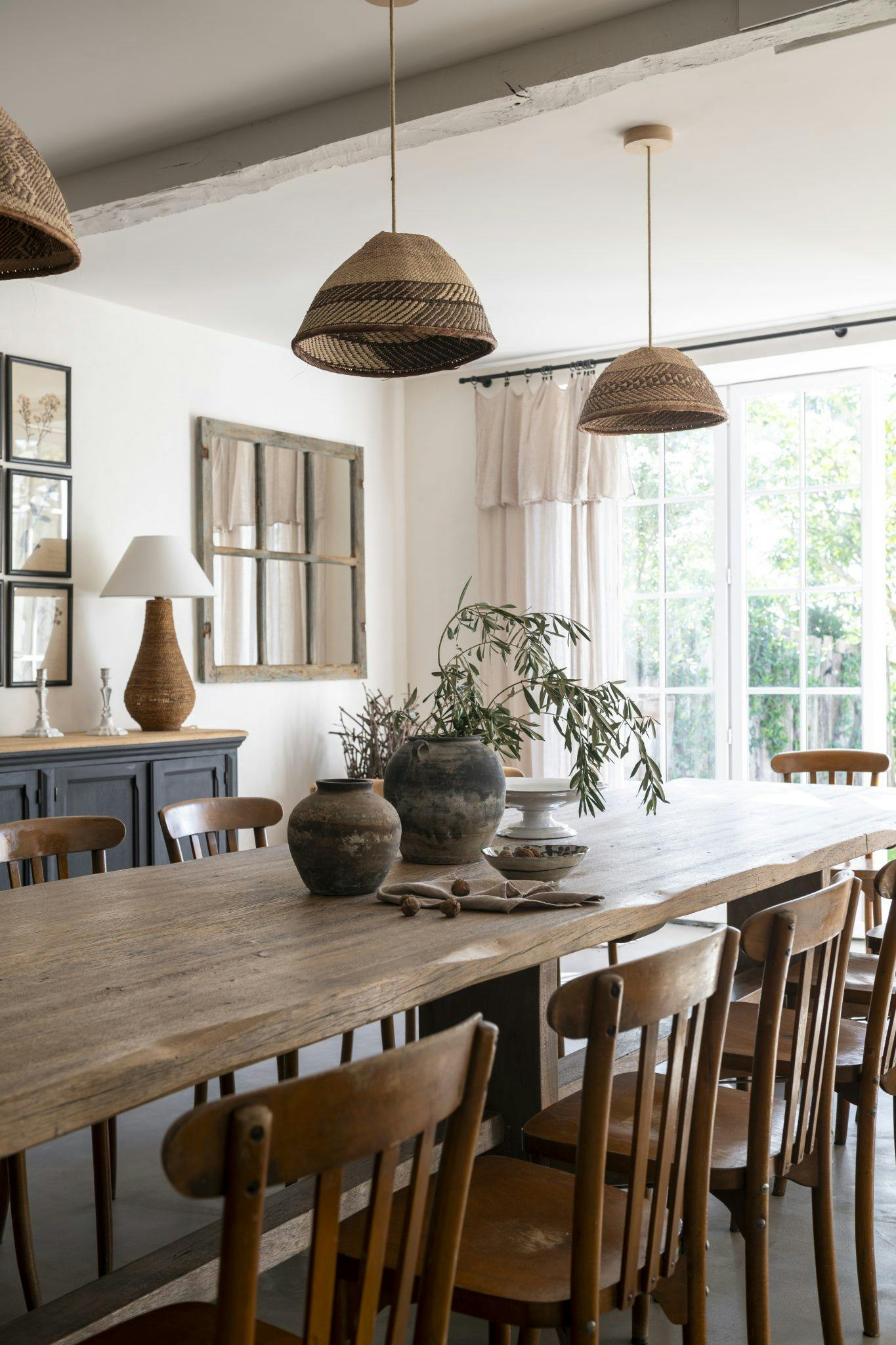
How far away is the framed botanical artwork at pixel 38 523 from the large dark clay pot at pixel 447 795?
3000mm

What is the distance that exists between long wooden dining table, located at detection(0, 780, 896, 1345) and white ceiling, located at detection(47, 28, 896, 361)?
7.03ft

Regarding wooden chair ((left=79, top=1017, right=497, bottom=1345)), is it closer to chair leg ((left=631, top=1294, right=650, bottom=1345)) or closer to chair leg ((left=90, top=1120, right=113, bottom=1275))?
chair leg ((left=631, top=1294, right=650, bottom=1345))

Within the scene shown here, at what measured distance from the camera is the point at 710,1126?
174 centimetres

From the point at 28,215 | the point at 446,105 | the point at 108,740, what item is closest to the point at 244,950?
the point at 28,215

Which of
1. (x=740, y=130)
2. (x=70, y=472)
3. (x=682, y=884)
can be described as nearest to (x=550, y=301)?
(x=740, y=130)

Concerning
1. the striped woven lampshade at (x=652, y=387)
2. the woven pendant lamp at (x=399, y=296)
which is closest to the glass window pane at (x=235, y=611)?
the striped woven lampshade at (x=652, y=387)

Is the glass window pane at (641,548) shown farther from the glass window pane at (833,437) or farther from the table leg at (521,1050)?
the table leg at (521,1050)

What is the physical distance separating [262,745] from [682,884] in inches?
160

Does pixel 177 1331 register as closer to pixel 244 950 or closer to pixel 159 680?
pixel 244 950

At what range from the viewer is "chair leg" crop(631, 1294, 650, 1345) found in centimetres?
189

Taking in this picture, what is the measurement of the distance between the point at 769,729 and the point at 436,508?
2.23 metres

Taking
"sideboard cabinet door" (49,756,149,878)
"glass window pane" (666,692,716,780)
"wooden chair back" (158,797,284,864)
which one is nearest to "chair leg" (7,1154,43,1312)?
"wooden chair back" (158,797,284,864)

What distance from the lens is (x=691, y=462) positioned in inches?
256

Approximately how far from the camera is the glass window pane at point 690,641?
6445 millimetres
